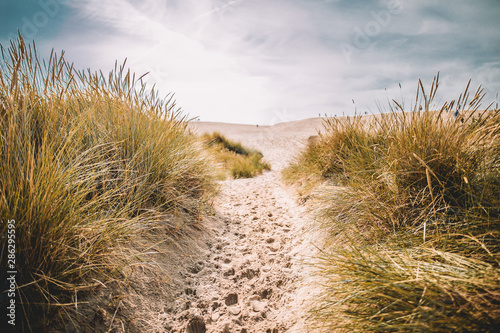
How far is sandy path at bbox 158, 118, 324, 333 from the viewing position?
161cm

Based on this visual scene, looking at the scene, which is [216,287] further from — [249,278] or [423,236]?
[423,236]

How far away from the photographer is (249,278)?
2.10 metres

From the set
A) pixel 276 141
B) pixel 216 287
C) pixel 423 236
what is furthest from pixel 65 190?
pixel 276 141

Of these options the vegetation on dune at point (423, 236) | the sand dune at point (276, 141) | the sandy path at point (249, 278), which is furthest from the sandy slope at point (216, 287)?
the sand dune at point (276, 141)

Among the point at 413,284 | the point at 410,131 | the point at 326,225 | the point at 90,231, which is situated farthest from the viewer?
the point at 326,225

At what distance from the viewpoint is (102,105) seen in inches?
97.8

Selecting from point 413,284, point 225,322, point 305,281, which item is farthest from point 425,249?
point 225,322

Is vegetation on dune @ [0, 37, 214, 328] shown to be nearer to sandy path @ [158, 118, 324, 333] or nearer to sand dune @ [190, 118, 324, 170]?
sandy path @ [158, 118, 324, 333]

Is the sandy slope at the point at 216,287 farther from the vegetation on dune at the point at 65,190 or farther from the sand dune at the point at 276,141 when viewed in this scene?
the sand dune at the point at 276,141

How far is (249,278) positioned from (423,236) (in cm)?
142

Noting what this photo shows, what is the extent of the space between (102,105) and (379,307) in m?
2.96

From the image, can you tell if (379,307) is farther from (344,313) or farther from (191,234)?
(191,234)

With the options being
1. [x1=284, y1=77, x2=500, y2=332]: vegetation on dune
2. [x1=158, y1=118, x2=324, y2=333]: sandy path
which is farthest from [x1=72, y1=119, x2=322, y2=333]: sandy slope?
[x1=284, y1=77, x2=500, y2=332]: vegetation on dune

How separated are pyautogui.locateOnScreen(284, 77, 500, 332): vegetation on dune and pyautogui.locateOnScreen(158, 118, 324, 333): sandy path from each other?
330 millimetres
